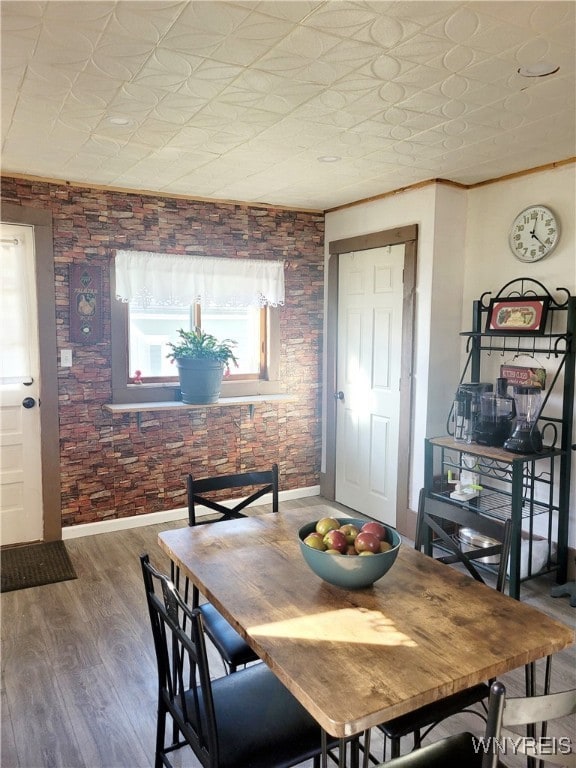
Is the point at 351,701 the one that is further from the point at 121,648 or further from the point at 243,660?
the point at 121,648

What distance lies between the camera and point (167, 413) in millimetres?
4410

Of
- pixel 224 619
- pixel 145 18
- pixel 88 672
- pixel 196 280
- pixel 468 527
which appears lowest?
pixel 88 672

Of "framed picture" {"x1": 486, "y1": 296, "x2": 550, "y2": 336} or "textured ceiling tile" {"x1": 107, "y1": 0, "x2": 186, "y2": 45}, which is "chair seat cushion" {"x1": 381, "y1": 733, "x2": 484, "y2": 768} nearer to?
"textured ceiling tile" {"x1": 107, "y1": 0, "x2": 186, "y2": 45}

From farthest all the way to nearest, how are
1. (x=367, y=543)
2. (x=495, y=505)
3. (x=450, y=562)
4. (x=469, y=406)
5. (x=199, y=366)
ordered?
(x=199, y=366)
(x=495, y=505)
(x=469, y=406)
(x=450, y=562)
(x=367, y=543)

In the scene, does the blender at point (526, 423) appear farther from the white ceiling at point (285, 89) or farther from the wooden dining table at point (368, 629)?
the wooden dining table at point (368, 629)

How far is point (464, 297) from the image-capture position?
13.3ft

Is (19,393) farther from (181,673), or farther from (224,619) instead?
(181,673)

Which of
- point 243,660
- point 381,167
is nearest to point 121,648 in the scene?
point 243,660

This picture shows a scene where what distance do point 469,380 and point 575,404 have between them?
803mm

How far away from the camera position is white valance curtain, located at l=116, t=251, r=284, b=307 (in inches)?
164

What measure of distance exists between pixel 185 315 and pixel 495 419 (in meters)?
2.38

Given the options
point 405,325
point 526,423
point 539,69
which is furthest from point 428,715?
point 405,325

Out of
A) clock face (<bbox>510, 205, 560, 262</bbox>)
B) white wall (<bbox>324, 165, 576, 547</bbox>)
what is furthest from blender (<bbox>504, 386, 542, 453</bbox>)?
clock face (<bbox>510, 205, 560, 262</bbox>)

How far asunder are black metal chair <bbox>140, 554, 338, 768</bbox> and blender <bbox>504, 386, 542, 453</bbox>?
6.58 feet
